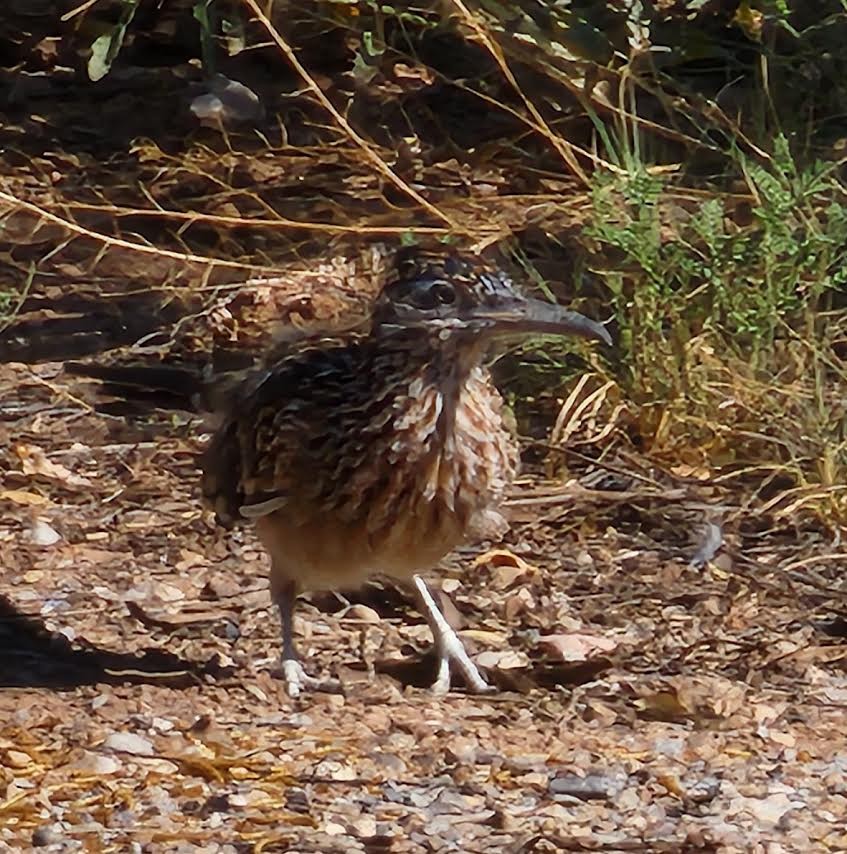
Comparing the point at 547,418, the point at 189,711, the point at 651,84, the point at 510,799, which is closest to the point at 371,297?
the point at 547,418

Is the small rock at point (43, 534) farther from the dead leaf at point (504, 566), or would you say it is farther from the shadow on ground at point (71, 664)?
the dead leaf at point (504, 566)

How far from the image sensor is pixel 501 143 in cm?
862

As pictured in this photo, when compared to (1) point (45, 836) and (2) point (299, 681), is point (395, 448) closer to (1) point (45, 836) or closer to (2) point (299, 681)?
(2) point (299, 681)

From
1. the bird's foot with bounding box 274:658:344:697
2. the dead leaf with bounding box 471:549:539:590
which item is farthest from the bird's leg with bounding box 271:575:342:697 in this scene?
the dead leaf with bounding box 471:549:539:590

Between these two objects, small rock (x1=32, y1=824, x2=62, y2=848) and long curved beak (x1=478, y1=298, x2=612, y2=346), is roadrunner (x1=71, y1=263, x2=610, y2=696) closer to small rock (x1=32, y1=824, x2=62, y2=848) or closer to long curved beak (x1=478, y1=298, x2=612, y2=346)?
long curved beak (x1=478, y1=298, x2=612, y2=346)

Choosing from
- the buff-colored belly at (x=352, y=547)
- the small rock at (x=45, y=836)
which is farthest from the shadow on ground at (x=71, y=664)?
the small rock at (x=45, y=836)

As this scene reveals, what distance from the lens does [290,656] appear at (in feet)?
17.7

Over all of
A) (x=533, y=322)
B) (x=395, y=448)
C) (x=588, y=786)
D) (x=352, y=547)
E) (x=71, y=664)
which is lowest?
(x=71, y=664)

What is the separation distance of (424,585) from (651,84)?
9.92 feet

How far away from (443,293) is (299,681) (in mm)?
987

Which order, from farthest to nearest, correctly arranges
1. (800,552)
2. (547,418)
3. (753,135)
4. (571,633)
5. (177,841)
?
(753,135), (547,418), (800,552), (571,633), (177,841)

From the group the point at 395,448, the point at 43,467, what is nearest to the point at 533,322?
the point at 395,448

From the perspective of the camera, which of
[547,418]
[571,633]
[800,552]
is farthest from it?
[547,418]

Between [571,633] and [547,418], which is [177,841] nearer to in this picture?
[571,633]
